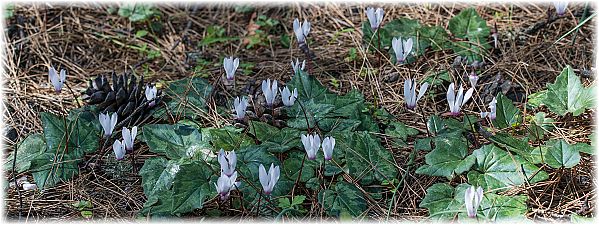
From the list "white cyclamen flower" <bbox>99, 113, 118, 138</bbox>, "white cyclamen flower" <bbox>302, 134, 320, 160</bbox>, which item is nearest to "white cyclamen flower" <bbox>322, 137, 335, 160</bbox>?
"white cyclamen flower" <bbox>302, 134, 320, 160</bbox>

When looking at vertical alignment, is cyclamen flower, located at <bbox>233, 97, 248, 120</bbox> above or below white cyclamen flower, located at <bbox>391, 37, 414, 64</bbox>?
below

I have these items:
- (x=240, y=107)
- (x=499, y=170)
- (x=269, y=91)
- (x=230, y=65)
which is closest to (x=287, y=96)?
(x=269, y=91)

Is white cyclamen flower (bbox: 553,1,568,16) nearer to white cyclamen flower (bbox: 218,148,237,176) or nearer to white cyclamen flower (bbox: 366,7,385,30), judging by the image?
white cyclamen flower (bbox: 366,7,385,30)

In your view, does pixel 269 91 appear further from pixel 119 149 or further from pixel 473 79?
pixel 473 79

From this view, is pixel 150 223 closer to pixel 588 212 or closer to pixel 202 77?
pixel 202 77

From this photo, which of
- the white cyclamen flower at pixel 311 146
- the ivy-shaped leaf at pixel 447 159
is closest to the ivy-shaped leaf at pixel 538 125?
the ivy-shaped leaf at pixel 447 159

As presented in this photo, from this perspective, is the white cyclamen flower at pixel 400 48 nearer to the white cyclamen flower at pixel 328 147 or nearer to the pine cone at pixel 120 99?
the white cyclamen flower at pixel 328 147
